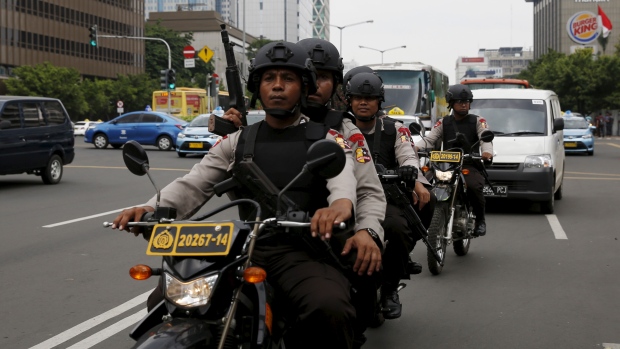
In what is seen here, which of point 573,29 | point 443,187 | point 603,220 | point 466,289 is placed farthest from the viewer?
point 573,29

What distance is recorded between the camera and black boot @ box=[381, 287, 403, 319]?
6081mm

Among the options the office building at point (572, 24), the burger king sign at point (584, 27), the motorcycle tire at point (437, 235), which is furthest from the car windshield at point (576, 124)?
the burger king sign at point (584, 27)

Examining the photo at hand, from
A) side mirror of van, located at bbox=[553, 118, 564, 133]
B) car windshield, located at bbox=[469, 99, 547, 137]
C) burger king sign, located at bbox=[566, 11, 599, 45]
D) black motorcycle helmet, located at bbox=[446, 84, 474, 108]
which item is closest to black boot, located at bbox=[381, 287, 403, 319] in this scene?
black motorcycle helmet, located at bbox=[446, 84, 474, 108]

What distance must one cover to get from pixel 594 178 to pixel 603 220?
9253 mm

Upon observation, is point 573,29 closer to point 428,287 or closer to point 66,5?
point 66,5

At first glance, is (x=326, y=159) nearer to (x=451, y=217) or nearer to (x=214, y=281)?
(x=214, y=281)

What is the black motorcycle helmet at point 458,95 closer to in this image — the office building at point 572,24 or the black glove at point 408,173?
the black glove at point 408,173

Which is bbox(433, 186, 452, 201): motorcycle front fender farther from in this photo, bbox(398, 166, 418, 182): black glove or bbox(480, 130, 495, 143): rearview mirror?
bbox(398, 166, 418, 182): black glove

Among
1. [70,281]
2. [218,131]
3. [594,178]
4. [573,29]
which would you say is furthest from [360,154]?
[573,29]

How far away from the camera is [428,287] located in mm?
8359

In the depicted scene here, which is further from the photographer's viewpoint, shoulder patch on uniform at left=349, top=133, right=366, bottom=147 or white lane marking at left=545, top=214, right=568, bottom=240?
white lane marking at left=545, top=214, right=568, bottom=240

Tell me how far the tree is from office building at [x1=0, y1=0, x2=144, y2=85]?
6.75 m

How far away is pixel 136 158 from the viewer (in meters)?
4.09

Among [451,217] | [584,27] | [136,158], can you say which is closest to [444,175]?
[451,217]
